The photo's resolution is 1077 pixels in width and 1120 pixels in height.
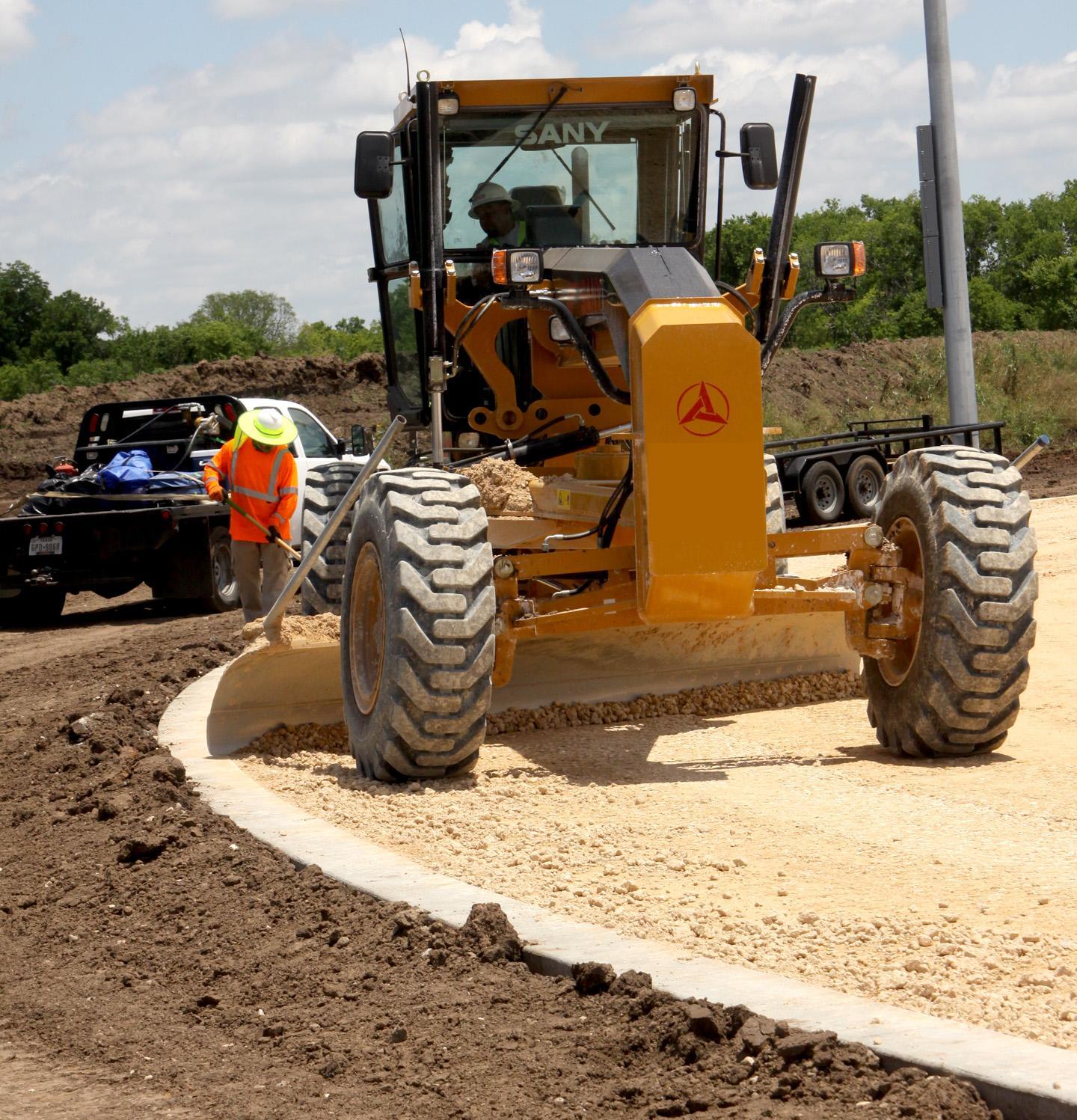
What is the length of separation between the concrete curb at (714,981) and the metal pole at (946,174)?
358 inches

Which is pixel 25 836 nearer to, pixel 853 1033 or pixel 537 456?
pixel 537 456

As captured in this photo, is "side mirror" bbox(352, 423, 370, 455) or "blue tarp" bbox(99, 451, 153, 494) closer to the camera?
"side mirror" bbox(352, 423, 370, 455)

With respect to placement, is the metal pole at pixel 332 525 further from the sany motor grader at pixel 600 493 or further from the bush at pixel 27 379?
the bush at pixel 27 379

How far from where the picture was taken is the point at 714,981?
12.9ft

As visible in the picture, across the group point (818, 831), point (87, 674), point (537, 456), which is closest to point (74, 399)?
point (87, 674)

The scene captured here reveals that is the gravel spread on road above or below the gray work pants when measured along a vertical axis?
below

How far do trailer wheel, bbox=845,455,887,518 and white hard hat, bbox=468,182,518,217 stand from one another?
12.7 meters

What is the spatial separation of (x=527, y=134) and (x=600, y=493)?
231 cm

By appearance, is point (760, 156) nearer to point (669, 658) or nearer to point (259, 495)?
point (669, 658)

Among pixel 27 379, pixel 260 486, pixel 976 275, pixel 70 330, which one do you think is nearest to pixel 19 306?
pixel 70 330

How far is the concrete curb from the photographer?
320 cm

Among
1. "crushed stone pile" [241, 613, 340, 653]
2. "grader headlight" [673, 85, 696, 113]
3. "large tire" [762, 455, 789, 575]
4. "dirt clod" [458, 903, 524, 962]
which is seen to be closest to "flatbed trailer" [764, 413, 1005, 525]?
"large tire" [762, 455, 789, 575]

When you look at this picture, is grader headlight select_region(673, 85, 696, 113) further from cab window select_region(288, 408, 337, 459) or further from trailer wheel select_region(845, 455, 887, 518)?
trailer wheel select_region(845, 455, 887, 518)

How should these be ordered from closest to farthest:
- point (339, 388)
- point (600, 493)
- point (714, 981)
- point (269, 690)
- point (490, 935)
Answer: point (714, 981), point (490, 935), point (600, 493), point (269, 690), point (339, 388)
